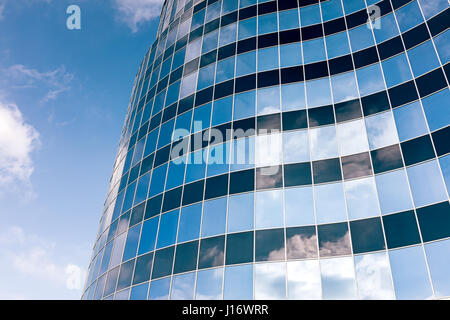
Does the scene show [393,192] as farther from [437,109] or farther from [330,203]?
[437,109]

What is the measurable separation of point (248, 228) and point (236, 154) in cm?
493

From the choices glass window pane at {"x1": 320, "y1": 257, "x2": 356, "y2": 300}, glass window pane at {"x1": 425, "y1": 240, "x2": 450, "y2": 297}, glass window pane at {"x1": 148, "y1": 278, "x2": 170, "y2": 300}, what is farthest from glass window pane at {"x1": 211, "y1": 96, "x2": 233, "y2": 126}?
glass window pane at {"x1": 425, "y1": 240, "x2": 450, "y2": 297}

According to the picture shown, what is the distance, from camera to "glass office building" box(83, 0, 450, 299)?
18641 mm

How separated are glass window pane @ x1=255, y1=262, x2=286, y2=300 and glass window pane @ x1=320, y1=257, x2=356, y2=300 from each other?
1939mm

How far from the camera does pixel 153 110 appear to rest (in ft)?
101

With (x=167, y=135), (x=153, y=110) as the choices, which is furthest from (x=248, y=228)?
(x=153, y=110)

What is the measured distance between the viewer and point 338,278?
60.0ft

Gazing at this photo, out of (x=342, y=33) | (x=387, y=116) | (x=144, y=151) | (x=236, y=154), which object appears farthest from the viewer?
(x=144, y=151)

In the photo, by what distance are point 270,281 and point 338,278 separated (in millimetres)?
3236

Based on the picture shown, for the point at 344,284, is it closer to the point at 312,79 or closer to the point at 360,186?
the point at 360,186

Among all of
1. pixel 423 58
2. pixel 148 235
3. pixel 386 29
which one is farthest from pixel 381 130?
pixel 148 235

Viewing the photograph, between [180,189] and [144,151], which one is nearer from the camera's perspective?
[180,189]

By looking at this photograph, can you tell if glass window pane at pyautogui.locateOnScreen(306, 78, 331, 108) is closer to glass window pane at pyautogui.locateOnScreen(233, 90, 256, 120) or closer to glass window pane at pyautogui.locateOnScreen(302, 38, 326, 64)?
glass window pane at pyautogui.locateOnScreen(302, 38, 326, 64)
